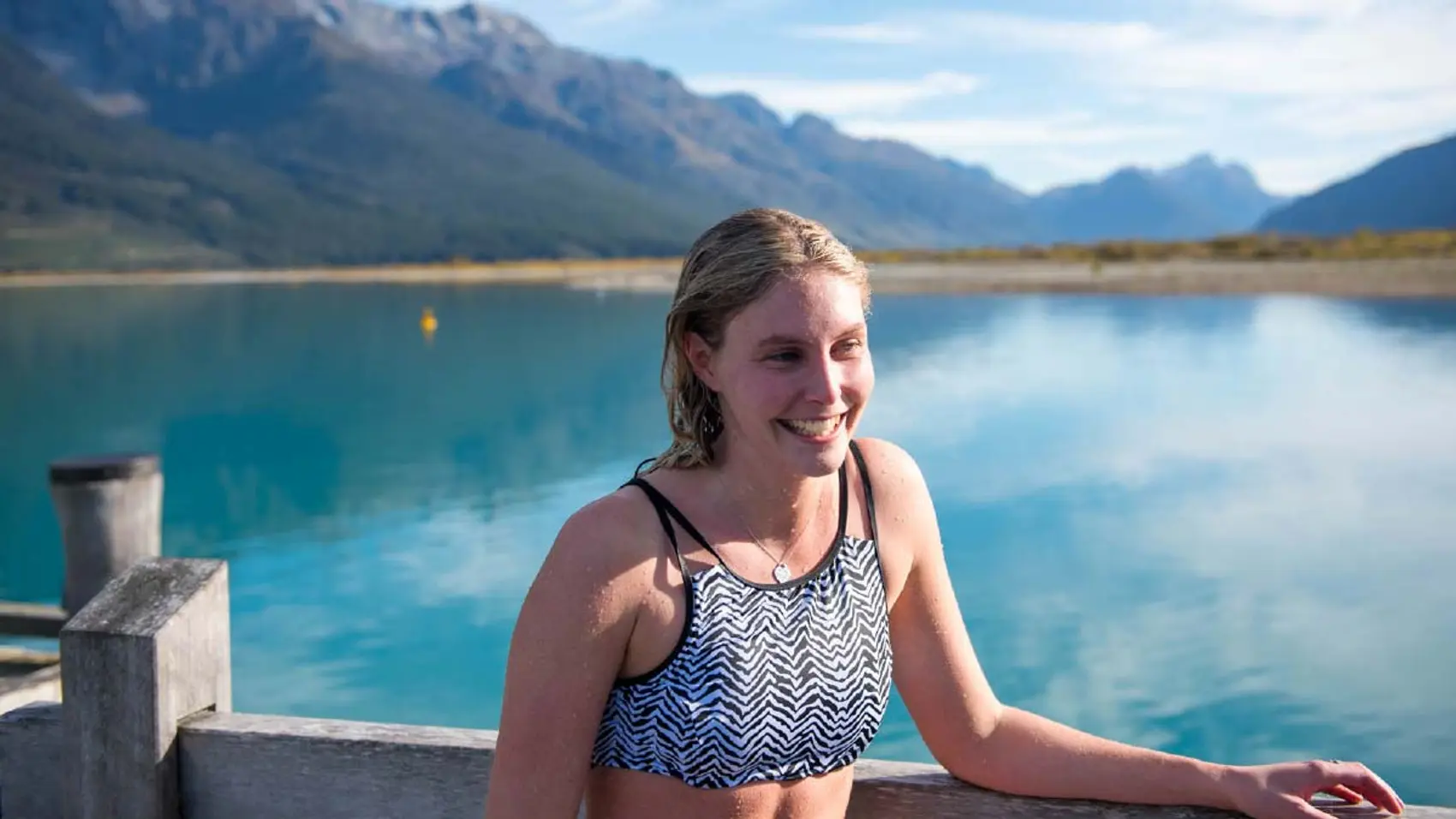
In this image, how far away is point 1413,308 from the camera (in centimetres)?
3095

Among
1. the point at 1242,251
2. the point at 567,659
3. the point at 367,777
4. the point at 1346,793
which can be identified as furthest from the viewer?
the point at 1242,251

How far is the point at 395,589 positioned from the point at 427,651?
60.1 inches

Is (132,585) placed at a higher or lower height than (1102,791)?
higher

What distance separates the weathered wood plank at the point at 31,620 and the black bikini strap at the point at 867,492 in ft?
17.2

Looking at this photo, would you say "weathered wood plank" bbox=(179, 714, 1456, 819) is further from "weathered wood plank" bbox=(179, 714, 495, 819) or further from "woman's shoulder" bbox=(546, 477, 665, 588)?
"woman's shoulder" bbox=(546, 477, 665, 588)

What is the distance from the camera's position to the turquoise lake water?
8484 millimetres

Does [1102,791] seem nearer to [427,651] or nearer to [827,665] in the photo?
[827,665]

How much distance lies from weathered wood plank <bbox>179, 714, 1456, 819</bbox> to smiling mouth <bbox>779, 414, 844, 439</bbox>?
0.60 metres

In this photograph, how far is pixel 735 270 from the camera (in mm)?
1605

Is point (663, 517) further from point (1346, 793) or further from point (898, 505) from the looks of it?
point (1346, 793)

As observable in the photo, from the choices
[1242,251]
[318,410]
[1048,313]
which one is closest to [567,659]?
[318,410]

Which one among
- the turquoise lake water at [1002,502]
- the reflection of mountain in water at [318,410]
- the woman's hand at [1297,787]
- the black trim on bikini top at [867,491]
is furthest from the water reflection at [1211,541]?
the black trim on bikini top at [867,491]

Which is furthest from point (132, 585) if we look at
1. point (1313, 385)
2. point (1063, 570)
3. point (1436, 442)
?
point (1313, 385)

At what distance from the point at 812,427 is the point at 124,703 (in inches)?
49.4
